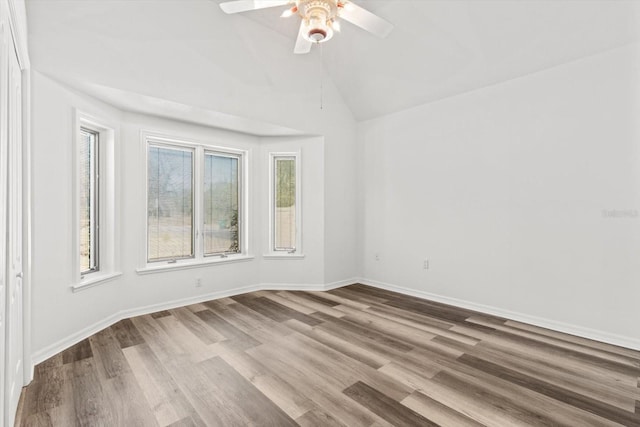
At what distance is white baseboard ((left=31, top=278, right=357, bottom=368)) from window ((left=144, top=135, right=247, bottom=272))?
1.60 ft

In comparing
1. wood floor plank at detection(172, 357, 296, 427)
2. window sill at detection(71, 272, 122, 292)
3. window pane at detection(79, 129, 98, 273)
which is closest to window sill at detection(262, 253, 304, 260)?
window sill at detection(71, 272, 122, 292)

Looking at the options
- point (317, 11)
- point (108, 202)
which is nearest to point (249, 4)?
point (317, 11)

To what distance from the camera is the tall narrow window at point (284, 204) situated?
16.6 feet

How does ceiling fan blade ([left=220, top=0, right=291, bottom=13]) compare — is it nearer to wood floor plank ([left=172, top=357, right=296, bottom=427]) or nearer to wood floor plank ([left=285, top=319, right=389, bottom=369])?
wood floor plank ([left=172, top=357, right=296, bottom=427])

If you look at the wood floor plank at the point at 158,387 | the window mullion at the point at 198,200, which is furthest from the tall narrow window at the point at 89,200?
the wood floor plank at the point at 158,387

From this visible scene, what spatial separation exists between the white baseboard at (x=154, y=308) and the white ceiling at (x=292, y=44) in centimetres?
239

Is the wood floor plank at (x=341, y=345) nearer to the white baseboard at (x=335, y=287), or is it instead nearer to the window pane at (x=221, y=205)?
the white baseboard at (x=335, y=287)

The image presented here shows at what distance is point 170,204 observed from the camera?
4191 mm

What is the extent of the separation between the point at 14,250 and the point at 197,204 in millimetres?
2486

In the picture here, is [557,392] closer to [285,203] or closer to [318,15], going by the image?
[318,15]

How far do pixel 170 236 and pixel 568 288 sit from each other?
4731mm

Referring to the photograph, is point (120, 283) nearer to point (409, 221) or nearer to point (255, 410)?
point (255, 410)

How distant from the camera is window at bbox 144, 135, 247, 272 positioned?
13.3 feet

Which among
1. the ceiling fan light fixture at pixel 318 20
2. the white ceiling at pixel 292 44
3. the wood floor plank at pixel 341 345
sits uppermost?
the white ceiling at pixel 292 44
